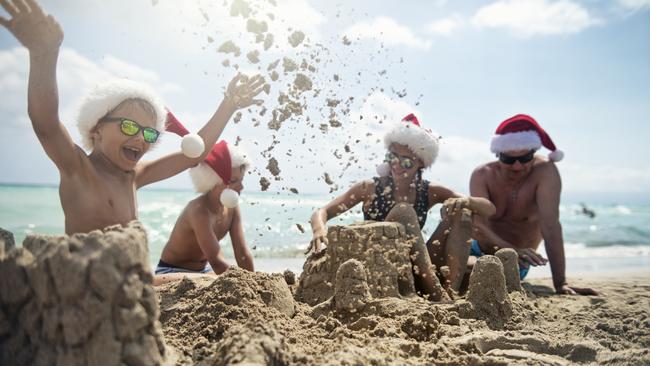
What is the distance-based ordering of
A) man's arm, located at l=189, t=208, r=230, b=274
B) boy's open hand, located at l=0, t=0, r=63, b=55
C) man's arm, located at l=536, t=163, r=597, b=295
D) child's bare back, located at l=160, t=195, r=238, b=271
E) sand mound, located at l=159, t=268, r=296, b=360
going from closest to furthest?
1. boy's open hand, located at l=0, t=0, r=63, b=55
2. sand mound, located at l=159, t=268, r=296, b=360
3. man's arm, located at l=189, t=208, r=230, b=274
4. child's bare back, located at l=160, t=195, r=238, b=271
5. man's arm, located at l=536, t=163, r=597, b=295

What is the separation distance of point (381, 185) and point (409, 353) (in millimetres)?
2867

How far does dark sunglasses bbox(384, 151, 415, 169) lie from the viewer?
4.77 meters

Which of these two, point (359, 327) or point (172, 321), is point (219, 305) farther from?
point (359, 327)

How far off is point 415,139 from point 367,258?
2016 mm

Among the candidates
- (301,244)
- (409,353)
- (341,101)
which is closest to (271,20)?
(341,101)

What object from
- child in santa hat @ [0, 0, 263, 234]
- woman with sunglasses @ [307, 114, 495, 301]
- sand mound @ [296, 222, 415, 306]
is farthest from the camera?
woman with sunglasses @ [307, 114, 495, 301]

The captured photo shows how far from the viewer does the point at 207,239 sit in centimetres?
432

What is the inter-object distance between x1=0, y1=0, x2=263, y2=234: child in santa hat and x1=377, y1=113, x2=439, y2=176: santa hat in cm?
160

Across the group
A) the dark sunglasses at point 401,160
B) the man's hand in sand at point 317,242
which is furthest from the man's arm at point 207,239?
the dark sunglasses at point 401,160

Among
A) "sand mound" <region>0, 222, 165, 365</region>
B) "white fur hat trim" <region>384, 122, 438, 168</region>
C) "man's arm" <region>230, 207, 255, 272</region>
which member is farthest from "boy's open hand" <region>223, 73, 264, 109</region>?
"sand mound" <region>0, 222, 165, 365</region>

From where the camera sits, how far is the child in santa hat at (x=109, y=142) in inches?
107

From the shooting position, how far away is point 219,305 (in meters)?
2.50

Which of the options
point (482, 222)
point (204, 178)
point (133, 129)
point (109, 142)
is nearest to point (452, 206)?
point (482, 222)

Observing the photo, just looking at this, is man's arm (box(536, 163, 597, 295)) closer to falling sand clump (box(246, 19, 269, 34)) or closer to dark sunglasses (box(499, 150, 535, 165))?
dark sunglasses (box(499, 150, 535, 165))
